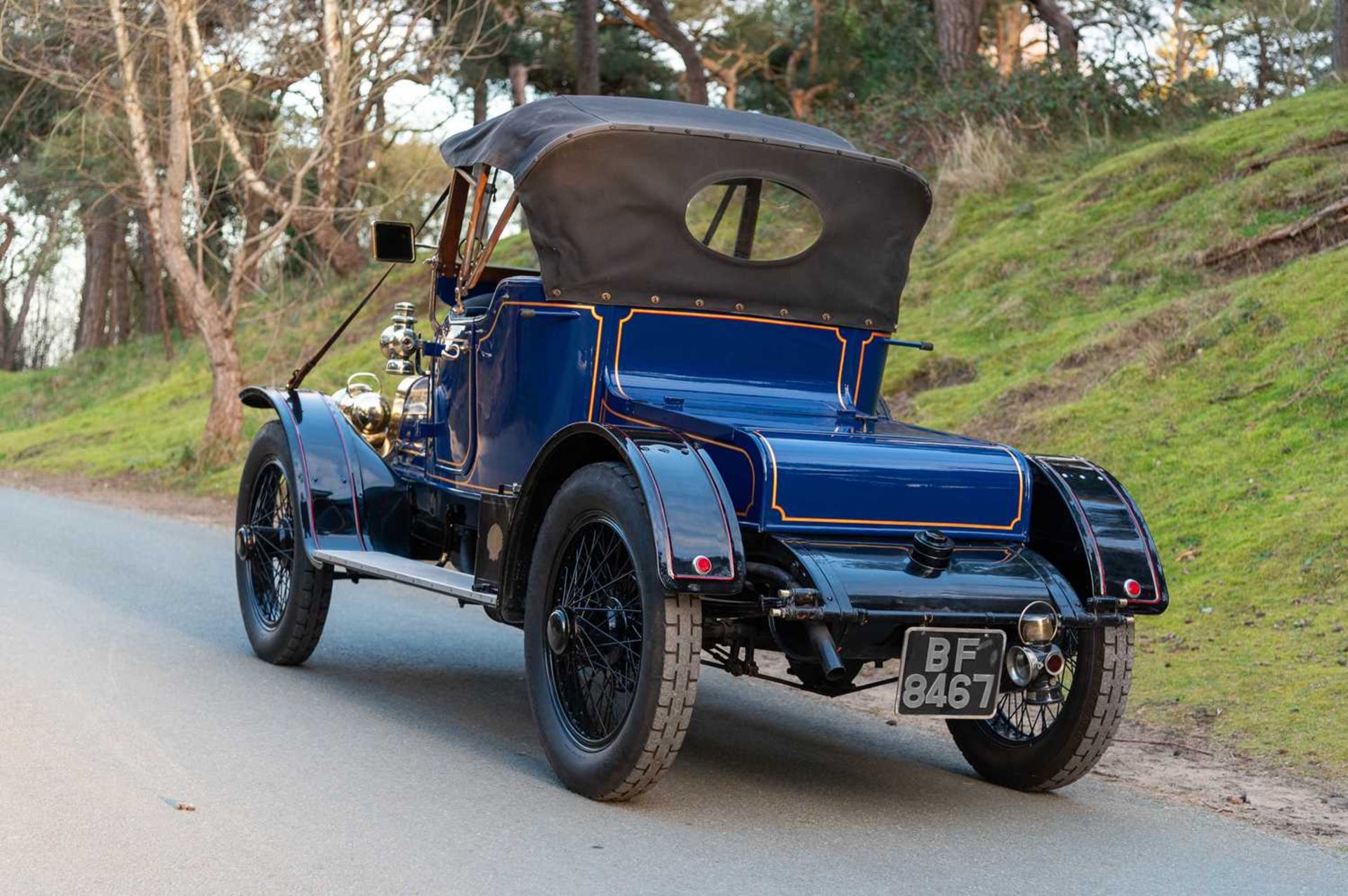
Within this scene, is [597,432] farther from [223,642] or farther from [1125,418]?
[1125,418]

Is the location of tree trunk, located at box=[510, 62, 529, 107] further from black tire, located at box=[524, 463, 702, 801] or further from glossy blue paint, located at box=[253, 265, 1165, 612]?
black tire, located at box=[524, 463, 702, 801]

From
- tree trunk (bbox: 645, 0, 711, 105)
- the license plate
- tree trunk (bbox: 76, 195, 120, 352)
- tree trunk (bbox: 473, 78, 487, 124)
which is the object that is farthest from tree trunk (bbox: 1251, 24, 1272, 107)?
tree trunk (bbox: 76, 195, 120, 352)

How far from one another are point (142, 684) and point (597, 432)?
2.83 m

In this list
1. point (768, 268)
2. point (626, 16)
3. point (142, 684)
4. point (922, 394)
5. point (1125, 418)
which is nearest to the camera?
point (768, 268)

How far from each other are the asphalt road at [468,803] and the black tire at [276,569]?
18cm

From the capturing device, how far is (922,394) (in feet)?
43.8

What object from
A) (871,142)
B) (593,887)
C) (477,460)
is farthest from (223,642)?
(871,142)

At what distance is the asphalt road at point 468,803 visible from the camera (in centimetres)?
446

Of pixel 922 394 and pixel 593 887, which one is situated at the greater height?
pixel 922 394

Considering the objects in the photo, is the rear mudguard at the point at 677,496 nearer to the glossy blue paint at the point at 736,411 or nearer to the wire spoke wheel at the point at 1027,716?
the glossy blue paint at the point at 736,411

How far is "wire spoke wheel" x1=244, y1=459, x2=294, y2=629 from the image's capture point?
7.75 meters

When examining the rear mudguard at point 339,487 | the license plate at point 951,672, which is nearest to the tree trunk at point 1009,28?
the rear mudguard at point 339,487

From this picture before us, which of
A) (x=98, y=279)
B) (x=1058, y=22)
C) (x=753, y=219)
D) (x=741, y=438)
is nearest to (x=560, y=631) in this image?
(x=741, y=438)

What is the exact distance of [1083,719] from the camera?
5.56 metres
